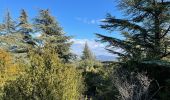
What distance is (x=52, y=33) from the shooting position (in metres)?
34.3

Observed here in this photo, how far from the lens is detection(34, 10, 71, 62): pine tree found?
33188 mm

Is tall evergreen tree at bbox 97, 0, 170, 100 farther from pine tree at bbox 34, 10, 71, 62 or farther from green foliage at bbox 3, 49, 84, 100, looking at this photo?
pine tree at bbox 34, 10, 71, 62

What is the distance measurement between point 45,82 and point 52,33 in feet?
86.5

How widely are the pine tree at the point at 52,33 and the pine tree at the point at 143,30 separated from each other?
16.1 m

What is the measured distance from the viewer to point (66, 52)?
33.4 m

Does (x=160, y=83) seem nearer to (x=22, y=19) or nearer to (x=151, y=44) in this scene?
(x=151, y=44)

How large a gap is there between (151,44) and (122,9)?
8.83ft

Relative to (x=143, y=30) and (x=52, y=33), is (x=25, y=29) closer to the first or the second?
(x=52, y=33)

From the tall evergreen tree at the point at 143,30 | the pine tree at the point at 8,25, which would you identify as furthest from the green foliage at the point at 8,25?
the tall evergreen tree at the point at 143,30

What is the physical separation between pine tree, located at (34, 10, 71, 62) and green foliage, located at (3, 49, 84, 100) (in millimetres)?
24077

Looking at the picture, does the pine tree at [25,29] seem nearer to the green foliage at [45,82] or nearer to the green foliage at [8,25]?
the green foliage at [8,25]

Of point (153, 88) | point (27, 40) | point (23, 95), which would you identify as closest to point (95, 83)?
point (153, 88)

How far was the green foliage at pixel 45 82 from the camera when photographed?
819 centimetres

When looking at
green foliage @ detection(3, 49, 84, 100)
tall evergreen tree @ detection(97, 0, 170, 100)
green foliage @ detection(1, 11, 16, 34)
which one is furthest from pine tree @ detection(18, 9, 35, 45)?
green foliage @ detection(3, 49, 84, 100)
